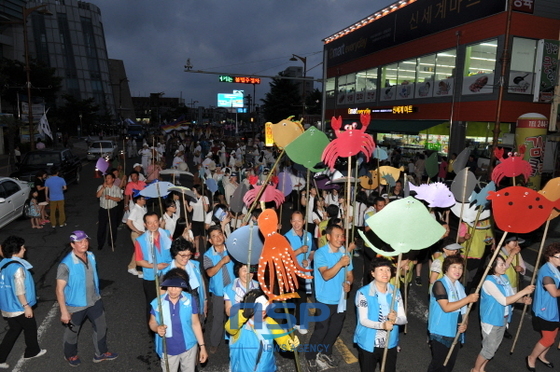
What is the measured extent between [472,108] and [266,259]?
2039cm

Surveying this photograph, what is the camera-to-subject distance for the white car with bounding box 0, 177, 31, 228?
10812 mm

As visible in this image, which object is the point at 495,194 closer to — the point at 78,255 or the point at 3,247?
the point at 78,255

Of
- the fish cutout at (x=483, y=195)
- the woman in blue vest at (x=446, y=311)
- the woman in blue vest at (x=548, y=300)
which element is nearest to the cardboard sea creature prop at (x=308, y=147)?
the woman in blue vest at (x=446, y=311)

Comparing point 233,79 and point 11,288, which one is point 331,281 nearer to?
point 11,288

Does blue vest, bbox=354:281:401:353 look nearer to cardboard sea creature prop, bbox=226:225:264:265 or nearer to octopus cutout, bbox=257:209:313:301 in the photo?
octopus cutout, bbox=257:209:313:301

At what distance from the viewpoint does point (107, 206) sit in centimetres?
899

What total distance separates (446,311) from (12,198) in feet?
38.0

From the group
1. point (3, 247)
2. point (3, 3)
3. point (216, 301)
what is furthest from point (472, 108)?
point (3, 3)

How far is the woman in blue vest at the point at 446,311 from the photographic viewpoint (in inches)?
160

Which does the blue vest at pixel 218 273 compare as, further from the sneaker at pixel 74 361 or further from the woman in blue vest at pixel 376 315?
the sneaker at pixel 74 361

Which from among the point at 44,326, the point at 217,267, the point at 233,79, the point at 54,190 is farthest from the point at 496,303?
the point at 233,79

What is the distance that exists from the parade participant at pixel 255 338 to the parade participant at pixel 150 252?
1972mm

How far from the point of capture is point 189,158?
31.3 meters

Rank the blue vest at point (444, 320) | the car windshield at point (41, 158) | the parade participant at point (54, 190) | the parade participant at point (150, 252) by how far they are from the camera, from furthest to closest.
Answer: the car windshield at point (41, 158), the parade participant at point (54, 190), the parade participant at point (150, 252), the blue vest at point (444, 320)
